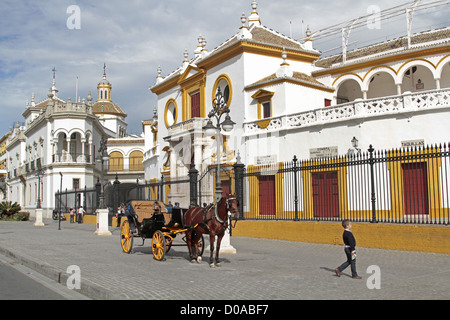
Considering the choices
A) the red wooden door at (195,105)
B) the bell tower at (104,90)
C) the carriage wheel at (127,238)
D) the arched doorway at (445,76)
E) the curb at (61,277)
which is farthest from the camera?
the bell tower at (104,90)

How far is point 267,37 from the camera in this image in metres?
29.0

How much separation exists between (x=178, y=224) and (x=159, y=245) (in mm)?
704

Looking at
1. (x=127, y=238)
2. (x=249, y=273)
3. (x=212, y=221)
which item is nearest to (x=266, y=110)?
(x=127, y=238)

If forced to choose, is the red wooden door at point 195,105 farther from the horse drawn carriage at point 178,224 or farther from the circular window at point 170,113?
the horse drawn carriage at point 178,224

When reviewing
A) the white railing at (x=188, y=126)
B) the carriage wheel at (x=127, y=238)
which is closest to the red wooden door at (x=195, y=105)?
the white railing at (x=188, y=126)

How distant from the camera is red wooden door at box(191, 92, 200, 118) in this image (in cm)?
3197

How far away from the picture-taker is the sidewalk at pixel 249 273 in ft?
22.5

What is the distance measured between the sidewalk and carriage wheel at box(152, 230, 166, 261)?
0.18 m

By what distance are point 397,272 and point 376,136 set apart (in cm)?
1284

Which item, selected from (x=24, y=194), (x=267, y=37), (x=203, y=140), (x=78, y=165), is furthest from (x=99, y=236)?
(x=24, y=194)

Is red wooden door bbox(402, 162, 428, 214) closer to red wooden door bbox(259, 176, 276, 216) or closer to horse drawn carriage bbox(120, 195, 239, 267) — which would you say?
red wooden door bbox(259, 176, 276, 216)

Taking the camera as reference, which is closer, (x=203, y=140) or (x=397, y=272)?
(x=397, y=272)

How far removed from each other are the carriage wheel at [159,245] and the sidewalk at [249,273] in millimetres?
183
